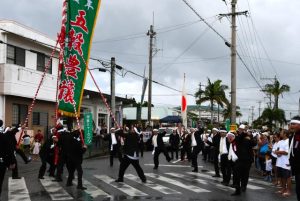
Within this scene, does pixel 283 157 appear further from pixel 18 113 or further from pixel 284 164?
pixel 18 113

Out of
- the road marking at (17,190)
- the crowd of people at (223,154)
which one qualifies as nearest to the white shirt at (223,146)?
the crowd of people at (223,154)

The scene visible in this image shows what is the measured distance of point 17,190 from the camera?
11703 millimetres

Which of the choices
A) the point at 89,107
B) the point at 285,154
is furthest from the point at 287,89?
the point at 285,154

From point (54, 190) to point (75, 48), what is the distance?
7832 mm

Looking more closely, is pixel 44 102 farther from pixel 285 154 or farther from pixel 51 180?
pixel 285 154

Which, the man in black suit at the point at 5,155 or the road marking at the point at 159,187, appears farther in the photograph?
the road marking at the point at 159,187

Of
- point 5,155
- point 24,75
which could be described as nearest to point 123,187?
point 5,155

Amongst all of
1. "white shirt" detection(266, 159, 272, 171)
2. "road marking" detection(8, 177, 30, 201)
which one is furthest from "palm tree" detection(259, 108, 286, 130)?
"road marking" detection(8, 177, 30, 201)

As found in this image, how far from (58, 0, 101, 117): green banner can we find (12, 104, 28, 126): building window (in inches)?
357

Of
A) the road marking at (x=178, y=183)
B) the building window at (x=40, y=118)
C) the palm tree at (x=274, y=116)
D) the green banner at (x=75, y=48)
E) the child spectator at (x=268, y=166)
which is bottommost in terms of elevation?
the road marking at (x=178, y=183)

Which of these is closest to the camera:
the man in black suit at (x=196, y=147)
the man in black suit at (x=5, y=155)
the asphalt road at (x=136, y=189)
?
the man in black suit at (x=5, y=155)

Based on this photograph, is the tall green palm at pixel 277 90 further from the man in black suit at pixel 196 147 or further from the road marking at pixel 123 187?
the road marking at pixel 123 187

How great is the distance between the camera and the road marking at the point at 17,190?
1056 centimetres

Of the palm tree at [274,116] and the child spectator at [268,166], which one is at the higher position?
the palm tree at [274,116]
